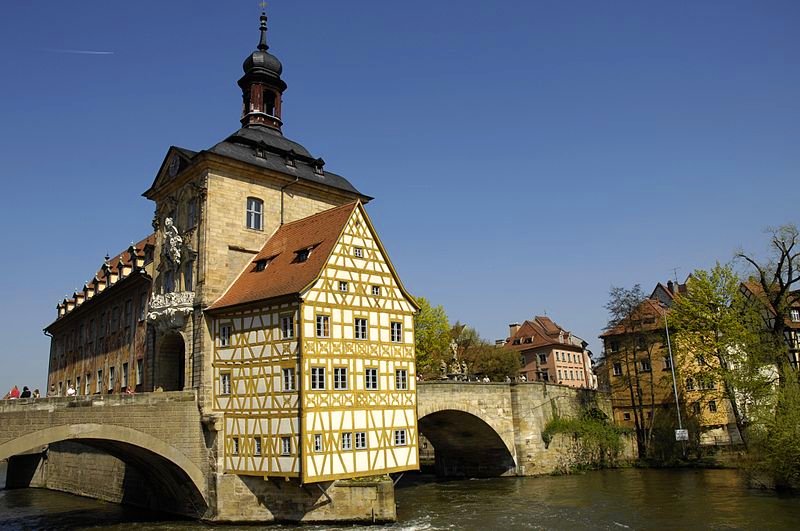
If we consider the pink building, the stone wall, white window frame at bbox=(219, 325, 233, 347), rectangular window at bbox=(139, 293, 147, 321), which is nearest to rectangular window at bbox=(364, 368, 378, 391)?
white window frame at bbox=(219, 325, 233, 347)

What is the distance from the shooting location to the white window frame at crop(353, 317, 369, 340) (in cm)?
2466

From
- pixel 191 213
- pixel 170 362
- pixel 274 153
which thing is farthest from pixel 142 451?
pixel 274 153

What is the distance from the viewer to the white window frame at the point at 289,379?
75.2ft

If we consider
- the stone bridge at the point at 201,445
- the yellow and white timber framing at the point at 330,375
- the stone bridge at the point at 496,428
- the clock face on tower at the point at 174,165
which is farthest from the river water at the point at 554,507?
the clock face on tower at the point at 174,165

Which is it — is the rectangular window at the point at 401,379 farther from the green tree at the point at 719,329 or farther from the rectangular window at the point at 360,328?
the green tree at the point at 719,329

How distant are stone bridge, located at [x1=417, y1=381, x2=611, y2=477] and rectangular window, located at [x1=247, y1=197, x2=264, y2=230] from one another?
12.0 meters

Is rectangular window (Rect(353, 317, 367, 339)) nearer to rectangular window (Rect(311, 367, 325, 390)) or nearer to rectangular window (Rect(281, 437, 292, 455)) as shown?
rectangular window (Rect(311, 367, 325, 390))

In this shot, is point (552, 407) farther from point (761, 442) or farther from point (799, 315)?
point (799, 315)

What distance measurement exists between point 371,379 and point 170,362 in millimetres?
9984

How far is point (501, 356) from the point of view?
56906mm

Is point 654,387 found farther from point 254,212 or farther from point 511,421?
point 254,212

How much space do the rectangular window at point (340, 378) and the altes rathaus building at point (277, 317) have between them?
0.04 m

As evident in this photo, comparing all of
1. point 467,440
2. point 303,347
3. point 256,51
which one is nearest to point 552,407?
point 467,440

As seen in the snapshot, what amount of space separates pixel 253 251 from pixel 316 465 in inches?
380
